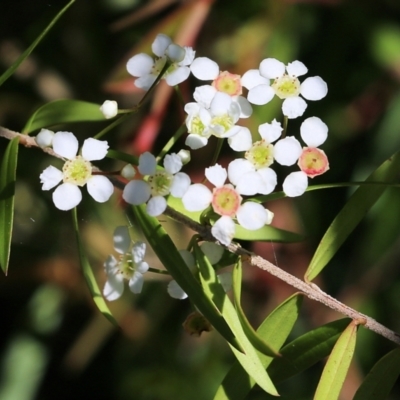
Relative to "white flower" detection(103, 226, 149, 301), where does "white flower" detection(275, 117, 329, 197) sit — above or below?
above

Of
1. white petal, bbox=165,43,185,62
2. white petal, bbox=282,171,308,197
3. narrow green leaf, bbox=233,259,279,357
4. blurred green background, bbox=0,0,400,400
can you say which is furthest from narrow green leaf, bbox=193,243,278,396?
blurred green background, bbox=0,0,400,400

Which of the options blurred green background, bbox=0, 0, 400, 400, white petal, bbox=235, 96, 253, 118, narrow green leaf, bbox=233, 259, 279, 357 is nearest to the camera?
narrow green leaf, bbox=233, 259, 279, 357

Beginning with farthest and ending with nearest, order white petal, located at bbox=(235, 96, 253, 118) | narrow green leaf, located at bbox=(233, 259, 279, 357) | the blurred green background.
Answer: the blurred green background < white petal, located at bbox=(235, 96, 253, 118) < narrow green leaf, located at bbox=(233, 259, 279, 357)

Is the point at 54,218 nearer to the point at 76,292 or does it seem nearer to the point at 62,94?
the point at 76,292

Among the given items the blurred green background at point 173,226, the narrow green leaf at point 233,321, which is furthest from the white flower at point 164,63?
the blurred green background at point 173,226

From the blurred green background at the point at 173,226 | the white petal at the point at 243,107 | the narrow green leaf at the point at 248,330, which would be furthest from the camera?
the blurred green background at the point at 173,226

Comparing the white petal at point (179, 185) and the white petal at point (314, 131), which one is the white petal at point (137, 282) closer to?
the white petal at point (179, 185)

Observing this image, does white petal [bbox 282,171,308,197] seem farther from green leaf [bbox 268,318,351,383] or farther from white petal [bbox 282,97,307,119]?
green leaf [bbox 268,318,351,383]
